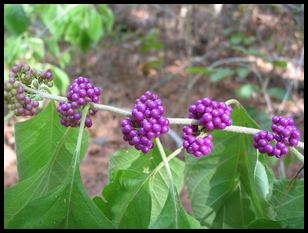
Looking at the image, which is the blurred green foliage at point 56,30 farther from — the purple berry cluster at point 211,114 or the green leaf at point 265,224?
the green leaf at point 265,224

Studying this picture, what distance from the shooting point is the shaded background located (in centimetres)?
445

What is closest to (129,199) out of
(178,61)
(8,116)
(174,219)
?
(174,219)

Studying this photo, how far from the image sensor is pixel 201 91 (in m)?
5.29

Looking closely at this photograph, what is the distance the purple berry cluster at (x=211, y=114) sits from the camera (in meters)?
1.27

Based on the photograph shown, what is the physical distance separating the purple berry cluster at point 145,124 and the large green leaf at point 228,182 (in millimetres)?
367

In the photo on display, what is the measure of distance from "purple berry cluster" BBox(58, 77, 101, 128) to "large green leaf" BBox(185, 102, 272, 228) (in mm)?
496

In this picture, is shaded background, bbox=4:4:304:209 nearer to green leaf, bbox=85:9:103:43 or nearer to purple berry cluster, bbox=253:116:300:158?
green leaf, bbox=85:9:103:43

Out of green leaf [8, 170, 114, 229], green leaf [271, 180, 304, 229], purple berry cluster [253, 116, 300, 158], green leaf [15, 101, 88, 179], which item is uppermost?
purple berry cluster [253, 116, 300, 158]

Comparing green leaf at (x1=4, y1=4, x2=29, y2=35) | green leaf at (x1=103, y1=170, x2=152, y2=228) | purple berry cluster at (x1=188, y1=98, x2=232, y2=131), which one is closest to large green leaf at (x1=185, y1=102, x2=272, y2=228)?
purple berry cluster at (x1=188, y1=98, x2=232, y2=131)

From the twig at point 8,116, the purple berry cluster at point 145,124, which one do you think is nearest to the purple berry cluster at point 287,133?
the purple berry cluster at point 145,124

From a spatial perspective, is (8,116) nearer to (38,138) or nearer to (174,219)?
(38,138)

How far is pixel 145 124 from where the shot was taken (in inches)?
49.4
